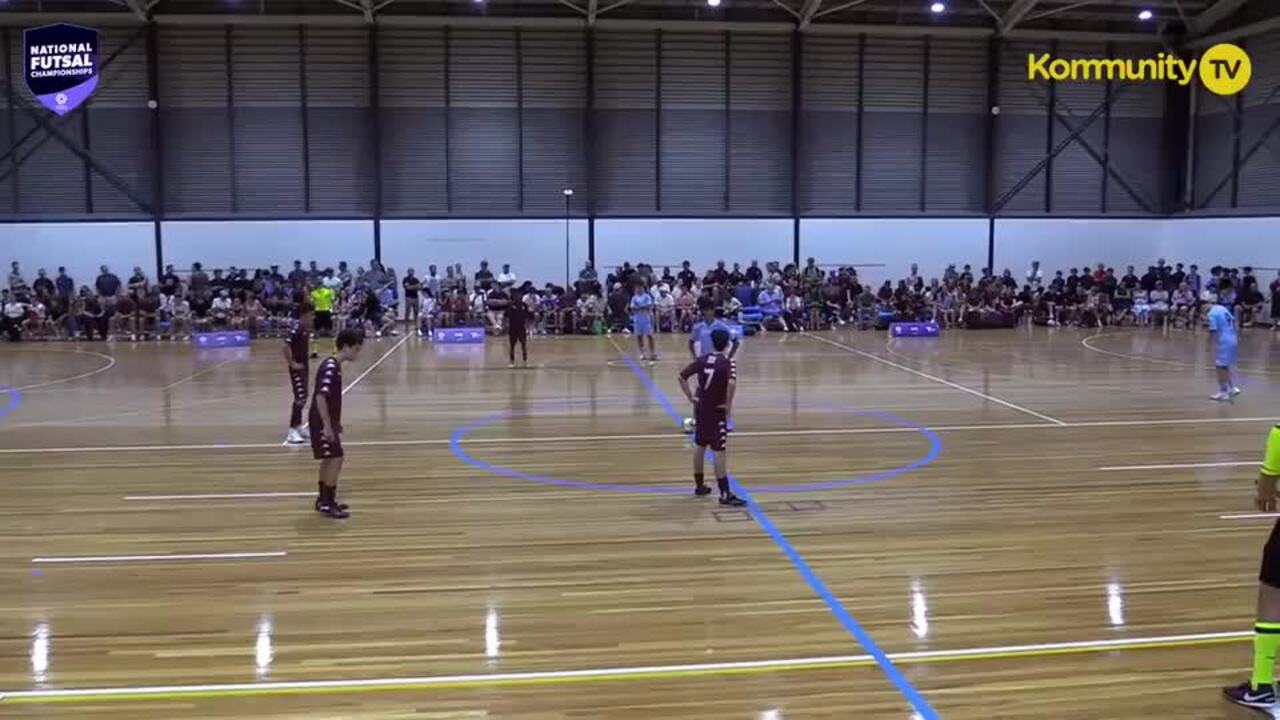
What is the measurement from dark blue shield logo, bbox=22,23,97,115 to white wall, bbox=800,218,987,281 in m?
20.0

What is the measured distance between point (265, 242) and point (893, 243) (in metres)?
18.3

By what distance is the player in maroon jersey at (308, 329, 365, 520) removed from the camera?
8.30 metres

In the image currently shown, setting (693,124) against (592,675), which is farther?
(693,124)

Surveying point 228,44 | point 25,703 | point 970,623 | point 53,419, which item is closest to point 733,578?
point 970,623

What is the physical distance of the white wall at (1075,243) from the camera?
31.1 m

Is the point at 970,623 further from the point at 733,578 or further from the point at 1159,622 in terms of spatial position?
the point at 733,578

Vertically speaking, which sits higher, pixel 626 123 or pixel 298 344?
pixel 626 123

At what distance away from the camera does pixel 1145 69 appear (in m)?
30.9

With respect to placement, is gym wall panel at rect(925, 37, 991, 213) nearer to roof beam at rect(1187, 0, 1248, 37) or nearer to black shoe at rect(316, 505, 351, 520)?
roof beam at rect(1187, 0, 1248, 37)

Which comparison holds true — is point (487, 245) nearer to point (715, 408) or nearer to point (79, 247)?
point (79, 247)

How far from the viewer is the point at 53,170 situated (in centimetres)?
2777

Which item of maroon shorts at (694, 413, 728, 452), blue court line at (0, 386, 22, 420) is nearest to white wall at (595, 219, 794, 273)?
blue court line at (0, 386, 22, 420)

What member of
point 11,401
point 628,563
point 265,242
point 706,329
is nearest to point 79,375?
point 11,401

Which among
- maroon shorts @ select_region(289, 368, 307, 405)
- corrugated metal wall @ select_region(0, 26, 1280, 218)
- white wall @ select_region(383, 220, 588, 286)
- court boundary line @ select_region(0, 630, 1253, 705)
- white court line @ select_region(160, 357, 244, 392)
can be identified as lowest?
court boundary line @ select_region(0, 630, 1253, 705)
